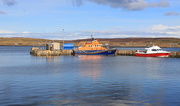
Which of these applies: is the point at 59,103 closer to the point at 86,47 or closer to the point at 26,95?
the point at 26,95

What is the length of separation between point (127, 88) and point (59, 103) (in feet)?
28.4

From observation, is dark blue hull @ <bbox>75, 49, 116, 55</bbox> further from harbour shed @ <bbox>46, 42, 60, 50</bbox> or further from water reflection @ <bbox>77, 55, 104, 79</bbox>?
water reflection @ <bbox>77, 55, 104, 79</bbox>

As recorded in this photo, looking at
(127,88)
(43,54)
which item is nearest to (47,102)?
(127,88)

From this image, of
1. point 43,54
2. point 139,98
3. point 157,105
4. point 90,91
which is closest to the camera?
point 157,105

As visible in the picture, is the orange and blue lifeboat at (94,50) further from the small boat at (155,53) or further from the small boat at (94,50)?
the small boat at (155,53)

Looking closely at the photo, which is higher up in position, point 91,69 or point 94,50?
point 94,50

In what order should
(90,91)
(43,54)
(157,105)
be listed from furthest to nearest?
(43,54) < (90,91) < (157,105)

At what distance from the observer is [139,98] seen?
63.9 feet

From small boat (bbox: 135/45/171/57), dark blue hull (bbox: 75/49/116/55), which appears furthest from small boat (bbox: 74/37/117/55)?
small boat (bbox: 135/45/171/57)

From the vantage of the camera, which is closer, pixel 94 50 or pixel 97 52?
pixel 97 52

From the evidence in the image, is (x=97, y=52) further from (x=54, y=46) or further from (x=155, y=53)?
(x=155, y=53)

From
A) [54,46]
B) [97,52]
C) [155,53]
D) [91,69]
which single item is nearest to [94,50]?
[97,52]

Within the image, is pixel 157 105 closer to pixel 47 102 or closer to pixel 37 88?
pixel 47 102

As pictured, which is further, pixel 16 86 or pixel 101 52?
pixel 101 52
